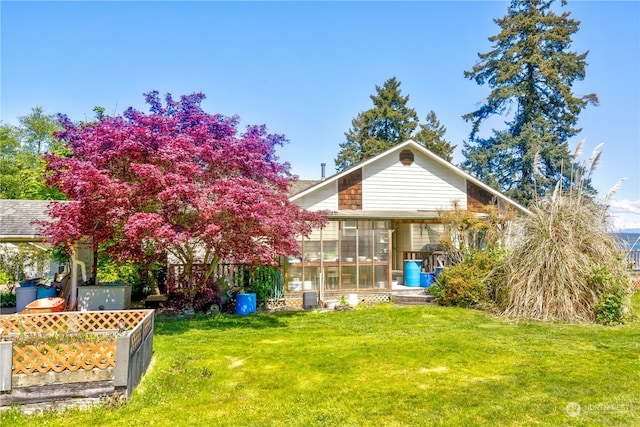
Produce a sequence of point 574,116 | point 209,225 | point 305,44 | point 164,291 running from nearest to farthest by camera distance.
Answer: point 209,225 → point 164,291 → point 305,44 → point 574,116

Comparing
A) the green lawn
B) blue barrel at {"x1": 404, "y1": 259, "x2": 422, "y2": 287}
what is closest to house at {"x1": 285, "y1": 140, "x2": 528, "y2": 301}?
blue barrel at {"x1": 404, "y1": 259, "x2": 422, "y2": 287}

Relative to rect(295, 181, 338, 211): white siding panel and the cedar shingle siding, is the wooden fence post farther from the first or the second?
the cedar shingle siding

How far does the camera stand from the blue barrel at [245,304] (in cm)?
1125

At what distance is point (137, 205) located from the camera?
8.19 metres

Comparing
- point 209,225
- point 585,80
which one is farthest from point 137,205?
point 585,80

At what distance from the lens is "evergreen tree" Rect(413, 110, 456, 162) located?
1462 inches

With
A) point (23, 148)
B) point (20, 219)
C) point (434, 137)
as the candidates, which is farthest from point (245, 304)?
point (23, 148)

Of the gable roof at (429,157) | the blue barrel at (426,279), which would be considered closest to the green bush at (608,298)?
the gable roof at (429,157)

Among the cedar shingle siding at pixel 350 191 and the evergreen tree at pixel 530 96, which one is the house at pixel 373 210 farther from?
the evergreen tree at pixel 530 96

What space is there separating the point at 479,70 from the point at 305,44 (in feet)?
69.4

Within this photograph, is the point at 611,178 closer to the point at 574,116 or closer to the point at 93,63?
the point at 93,63

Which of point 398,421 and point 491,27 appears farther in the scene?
point 491,27

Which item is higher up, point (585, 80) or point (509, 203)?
point (585, 80)

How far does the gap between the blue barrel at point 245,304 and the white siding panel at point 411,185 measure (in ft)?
16.8
